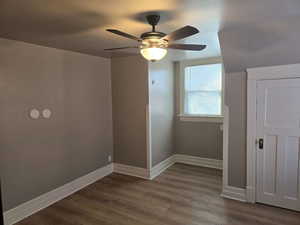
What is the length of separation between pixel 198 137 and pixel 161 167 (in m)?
1.07

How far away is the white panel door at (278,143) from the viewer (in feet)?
9.07

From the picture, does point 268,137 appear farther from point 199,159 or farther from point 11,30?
point 11,30

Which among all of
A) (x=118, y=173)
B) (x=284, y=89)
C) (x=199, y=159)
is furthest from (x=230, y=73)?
(x=118, y=173)

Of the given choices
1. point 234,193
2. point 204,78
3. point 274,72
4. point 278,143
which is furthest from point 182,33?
point 204,78

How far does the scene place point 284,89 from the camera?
277cm

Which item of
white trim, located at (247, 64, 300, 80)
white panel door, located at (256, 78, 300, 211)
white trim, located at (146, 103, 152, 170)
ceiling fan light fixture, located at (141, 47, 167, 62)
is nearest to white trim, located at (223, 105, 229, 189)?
white panel door, located at (256, 78, 300, 211)

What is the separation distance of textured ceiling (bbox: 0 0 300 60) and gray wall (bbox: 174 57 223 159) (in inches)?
90.8

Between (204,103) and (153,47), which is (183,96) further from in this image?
(153,47)

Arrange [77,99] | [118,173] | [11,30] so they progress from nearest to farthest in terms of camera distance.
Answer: [11,30] < [77,99] < [118,173]

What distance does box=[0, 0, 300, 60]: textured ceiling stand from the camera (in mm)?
1672

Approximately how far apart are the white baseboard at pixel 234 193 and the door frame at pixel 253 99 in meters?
0.07

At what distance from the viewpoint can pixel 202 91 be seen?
4.53 metres

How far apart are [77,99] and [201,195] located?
8.36ft

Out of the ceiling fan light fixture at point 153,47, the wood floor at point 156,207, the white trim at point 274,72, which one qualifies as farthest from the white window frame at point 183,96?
the ceiling fan light fixture at point 153,47
